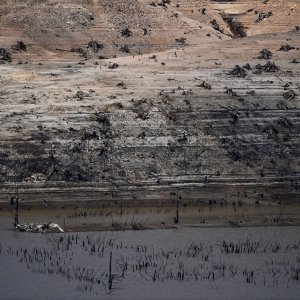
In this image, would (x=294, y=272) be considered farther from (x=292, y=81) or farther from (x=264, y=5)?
(x=264, y=5)

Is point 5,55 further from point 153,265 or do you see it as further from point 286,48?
point 153,265

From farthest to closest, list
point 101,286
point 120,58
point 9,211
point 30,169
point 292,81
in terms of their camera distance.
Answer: point 120,58, point 292,81, point 30,169, point 9,211, point 101,286

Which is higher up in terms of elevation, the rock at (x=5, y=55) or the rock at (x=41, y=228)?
the rock at (x=5, y=55)

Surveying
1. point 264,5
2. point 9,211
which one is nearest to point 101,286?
point 9,211

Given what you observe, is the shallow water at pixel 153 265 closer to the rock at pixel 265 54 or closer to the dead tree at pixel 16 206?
the dead tree at pixel 16 206

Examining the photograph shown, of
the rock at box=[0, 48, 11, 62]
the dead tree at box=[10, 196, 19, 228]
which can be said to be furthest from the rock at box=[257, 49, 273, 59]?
the dead tree at box=[10, 196, 19, 228]

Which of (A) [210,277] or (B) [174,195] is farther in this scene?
(B) [174,195]

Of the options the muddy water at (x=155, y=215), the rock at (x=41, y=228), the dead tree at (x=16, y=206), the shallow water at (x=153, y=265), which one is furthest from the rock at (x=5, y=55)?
the shallow water at (x=153, y=265)
